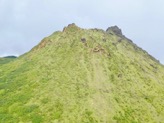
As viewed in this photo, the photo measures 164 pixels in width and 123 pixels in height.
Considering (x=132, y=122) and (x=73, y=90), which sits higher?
(x=73, y=90)

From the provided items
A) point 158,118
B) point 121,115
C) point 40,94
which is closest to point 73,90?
point 40,94

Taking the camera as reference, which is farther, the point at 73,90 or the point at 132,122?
the point at 73,90

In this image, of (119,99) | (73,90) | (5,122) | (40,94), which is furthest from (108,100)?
(5,122)

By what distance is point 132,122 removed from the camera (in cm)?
A: 17225

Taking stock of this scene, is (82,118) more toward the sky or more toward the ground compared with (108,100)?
more toward the ground

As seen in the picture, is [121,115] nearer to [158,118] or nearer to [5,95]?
[158,118]

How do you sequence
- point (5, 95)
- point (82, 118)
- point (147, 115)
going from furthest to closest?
point (5, 95), point (147, 115), point (82, 118)

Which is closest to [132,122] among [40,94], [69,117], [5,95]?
[69,117]

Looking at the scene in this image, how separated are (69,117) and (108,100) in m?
27.8

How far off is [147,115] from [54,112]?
49055 millimetres

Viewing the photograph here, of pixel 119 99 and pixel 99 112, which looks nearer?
pixel 99 112

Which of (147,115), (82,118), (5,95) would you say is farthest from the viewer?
(5,95)

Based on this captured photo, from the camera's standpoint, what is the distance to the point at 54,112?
169 metres

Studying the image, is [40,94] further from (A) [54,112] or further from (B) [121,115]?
(B) [121,115]
